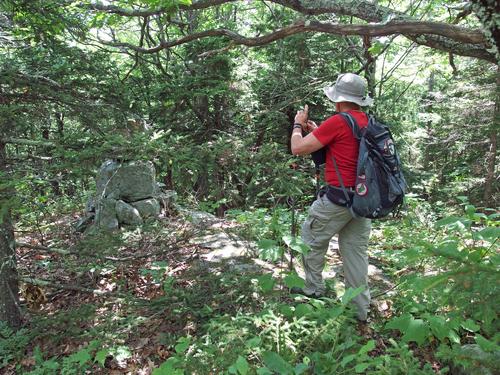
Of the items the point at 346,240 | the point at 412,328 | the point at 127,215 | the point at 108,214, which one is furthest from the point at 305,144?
the point at 108,214

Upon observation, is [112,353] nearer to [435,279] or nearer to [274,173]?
[274,173]

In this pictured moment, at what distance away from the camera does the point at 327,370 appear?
271 centimetres

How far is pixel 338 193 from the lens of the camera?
348 centimetres

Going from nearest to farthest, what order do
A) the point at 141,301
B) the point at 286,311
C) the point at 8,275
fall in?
the point at 286,311
the point at 141,301
the point at 8,275

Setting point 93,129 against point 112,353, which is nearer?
point 112,353

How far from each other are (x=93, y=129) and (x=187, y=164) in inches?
52.4

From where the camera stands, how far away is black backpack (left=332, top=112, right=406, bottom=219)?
129 inches

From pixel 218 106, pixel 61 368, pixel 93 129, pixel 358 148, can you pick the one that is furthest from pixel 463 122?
pixel 61 368

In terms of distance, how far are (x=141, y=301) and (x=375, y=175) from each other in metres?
2.99

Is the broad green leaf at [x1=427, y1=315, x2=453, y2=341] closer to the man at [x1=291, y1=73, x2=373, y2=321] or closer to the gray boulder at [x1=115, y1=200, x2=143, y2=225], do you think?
the man at [x1=291, y1=73, x2=373, y2=321]

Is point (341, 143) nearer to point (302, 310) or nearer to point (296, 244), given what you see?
point (296, 244)

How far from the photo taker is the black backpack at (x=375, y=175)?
129 inches

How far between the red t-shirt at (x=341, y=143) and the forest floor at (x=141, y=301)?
53.8 inches

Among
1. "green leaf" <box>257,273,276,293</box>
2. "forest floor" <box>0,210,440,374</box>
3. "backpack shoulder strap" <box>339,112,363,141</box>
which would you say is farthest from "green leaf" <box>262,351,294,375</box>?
"backpack shoulder strap" <box>339,112,363,141</box>
